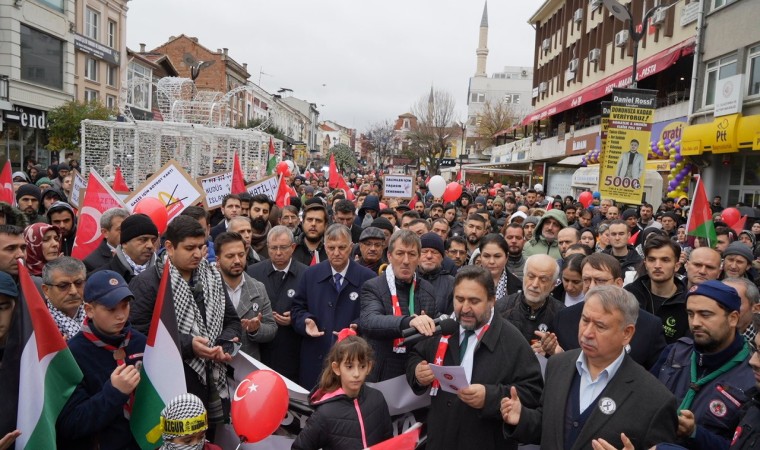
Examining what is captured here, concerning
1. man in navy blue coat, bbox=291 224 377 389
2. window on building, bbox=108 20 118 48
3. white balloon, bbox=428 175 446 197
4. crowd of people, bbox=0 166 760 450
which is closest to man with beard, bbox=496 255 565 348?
crowd of people, bbox=0 166 760 450

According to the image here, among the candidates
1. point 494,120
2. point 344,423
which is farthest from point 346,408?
point 494,120

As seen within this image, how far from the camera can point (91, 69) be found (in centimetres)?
3378

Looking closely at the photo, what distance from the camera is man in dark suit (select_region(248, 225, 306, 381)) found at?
17.9ft

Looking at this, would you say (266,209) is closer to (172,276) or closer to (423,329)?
(172,276)

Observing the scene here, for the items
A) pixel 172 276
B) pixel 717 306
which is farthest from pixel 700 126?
pixel 172 276

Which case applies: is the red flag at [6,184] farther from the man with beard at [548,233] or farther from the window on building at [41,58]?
the window on building at [41,58]

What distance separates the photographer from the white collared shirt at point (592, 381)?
3.06 meters

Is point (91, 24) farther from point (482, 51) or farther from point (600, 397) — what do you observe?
point (482, 51)

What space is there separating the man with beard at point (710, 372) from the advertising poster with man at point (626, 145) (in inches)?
333

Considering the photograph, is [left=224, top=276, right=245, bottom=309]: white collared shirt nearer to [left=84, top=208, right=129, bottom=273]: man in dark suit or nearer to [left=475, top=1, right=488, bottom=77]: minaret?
[left=84, top=208, right=129, bottom=273]: man in dark suit

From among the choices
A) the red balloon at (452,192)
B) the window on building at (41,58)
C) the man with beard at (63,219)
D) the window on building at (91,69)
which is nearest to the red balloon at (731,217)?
the red balloon at (452,192)

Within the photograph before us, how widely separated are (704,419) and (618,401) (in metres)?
0.64

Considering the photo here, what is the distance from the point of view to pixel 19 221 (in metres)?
6.02

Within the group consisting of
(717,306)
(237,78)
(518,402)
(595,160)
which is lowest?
(518,402)
